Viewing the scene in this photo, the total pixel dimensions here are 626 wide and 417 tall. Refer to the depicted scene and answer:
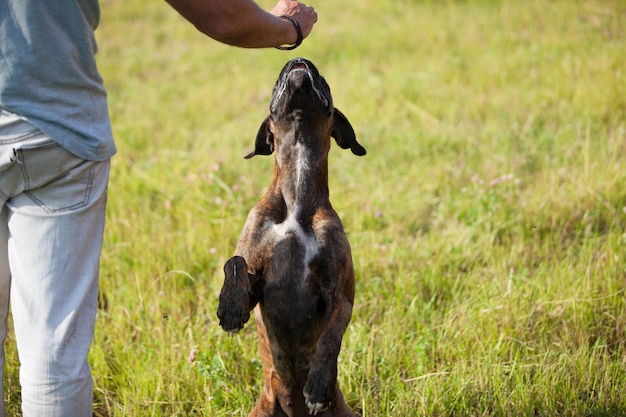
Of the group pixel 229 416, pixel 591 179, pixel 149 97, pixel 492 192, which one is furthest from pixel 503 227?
pixel 149 97

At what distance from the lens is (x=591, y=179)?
5508 mm

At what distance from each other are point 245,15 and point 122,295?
8.29 feet

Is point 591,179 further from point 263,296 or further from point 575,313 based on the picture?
point 263,296

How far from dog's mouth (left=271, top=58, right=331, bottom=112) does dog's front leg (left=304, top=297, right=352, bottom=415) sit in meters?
0.96

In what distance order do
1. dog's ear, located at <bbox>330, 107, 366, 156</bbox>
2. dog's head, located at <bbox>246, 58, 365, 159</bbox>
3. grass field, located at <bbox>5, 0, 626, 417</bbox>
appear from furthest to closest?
grass field, located at <bbox>5, 0, 626, 417</bbox> → dog's ear, located at <bbox>330, 107, 366, 156</bbox> → dog's head, located at <bbox>246, 58, 365, 159</bbox>

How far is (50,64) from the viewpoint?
8.09 ft

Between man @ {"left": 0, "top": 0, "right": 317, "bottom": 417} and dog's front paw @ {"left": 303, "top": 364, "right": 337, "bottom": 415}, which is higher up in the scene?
man @ {"left": 0, "top": 0, "right": 317, "bottom": 417}

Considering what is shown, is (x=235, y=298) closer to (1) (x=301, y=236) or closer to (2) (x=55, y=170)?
(1) (x=301, y=236)

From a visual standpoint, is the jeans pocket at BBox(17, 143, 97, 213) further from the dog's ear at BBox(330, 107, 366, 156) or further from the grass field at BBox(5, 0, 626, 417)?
the grass field at BBox(5, 0, 626, 417)

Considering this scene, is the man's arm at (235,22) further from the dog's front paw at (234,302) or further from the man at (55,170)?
the dog's front paw at (234,302)

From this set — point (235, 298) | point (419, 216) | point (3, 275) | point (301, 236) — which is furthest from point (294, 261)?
point (419, 216)

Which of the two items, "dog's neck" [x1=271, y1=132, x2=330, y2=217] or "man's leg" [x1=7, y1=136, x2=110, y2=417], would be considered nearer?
"man's leg" [x1=7, y1=136, x2=110, y2=417]

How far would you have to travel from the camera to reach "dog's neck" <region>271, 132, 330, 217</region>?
3.15 metres

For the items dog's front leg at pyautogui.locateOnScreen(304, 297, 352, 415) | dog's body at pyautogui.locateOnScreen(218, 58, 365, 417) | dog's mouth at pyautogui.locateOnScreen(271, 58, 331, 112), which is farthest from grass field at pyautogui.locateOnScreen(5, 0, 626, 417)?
dog's mouth at pyautogui.locateOnScreen(271, 58, 331, 112)
